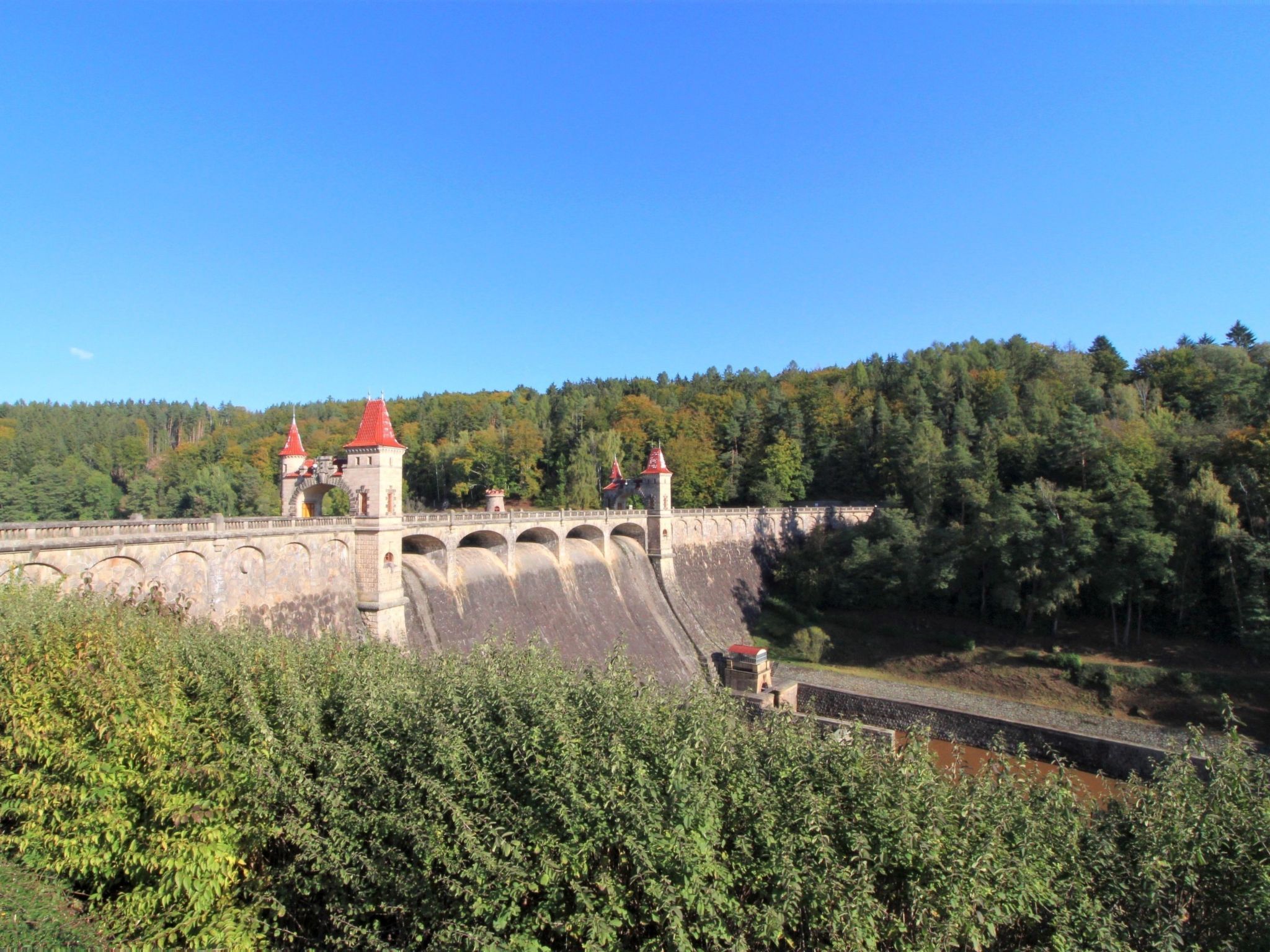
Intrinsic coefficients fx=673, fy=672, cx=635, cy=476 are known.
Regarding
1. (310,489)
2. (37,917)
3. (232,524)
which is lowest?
(37,917)

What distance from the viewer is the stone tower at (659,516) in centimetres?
3984

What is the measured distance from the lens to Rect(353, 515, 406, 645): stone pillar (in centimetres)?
2288

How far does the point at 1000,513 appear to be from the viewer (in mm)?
37438

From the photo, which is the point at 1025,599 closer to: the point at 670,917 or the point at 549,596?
the point at 549,596

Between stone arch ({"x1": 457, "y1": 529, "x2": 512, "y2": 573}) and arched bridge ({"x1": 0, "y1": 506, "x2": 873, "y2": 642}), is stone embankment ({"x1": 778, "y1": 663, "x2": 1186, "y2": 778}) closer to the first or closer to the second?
stone arch ({"x1": 457, "y1": 529, "x2": 512, "y2": 573})

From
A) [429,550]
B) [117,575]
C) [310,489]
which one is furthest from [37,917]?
[429,550]

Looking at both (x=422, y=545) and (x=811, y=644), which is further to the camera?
(x=811, y=644)

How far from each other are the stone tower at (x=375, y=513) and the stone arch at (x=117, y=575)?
7153 mm

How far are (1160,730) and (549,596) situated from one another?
28.0m

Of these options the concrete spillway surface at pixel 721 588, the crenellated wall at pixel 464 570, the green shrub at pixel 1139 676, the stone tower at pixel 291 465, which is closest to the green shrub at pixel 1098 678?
the green shrub at pixel 1139 676

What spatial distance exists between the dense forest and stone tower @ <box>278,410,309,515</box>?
1291 inches

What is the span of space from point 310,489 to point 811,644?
2946 cm

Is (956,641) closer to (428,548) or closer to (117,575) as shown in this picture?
(428,548)

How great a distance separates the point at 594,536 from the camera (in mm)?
37562
